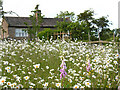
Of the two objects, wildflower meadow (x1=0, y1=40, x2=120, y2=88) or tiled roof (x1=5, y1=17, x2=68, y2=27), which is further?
tiled roof (x1=5, y1=17, x2=68, y2=27)

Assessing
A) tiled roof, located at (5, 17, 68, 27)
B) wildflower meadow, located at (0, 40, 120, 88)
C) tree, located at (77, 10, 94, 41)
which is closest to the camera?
wildflower meadow, located at (0, 40, 120, 88)

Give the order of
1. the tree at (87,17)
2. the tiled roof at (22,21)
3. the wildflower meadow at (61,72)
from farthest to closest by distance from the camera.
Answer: the tiled roof at (22,21)
the tree at (87,17)
the wildflower meadow at (61,72)

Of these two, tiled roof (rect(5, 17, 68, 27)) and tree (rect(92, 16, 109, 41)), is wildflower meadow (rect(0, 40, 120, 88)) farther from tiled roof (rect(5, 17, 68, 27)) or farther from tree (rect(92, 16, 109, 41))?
tiled roof (rect(5, 17, 68, 27))

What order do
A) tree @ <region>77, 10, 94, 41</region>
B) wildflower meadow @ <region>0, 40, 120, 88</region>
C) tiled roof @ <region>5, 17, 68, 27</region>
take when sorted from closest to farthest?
wildflower meadow @ <region>0, 40, 120, 88</region> < tree @ <region>77, 10, 94, 41</region> < tiled roof @ <region>5, 17, 68, 27</region>

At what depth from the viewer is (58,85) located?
2.79m

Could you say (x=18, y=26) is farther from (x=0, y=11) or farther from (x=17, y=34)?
(x=0, y=11)

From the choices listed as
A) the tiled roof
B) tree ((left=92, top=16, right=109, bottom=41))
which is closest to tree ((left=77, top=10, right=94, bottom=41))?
tree ((left=92, top=16, right=109, bottom=41))

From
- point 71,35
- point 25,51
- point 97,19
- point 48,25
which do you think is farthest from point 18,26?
point 25,51

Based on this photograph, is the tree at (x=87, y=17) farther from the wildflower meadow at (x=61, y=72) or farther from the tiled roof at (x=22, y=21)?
the wildflower meadow at (x=61, y=72)

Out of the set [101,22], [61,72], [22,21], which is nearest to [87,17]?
[101,22]

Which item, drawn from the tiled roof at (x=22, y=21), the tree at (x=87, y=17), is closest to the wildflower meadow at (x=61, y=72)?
the tree at (x=87, y=17)

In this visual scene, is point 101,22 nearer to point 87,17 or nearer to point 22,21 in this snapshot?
point 87,17

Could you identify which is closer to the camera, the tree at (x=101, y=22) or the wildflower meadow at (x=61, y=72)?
the wildflower meadow at (x=61, y=72)

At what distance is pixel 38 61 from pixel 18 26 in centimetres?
2197
